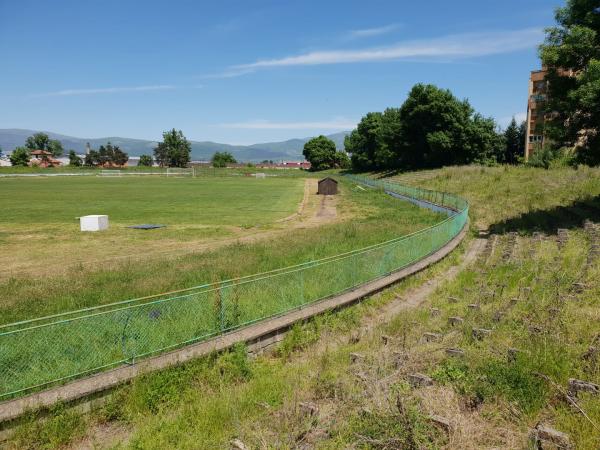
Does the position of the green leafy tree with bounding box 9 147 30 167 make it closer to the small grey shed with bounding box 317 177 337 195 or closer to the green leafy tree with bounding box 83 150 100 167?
the green leafy tree with bounding box 83 150 100 167

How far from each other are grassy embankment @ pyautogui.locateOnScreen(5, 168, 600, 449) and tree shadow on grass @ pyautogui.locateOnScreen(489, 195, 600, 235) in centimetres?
1064

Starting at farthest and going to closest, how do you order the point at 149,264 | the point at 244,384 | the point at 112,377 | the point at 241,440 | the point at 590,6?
the point at 590,6 < the point at 149,264 < the point at 244,384 < the point at 112,377 < the point at 241,440

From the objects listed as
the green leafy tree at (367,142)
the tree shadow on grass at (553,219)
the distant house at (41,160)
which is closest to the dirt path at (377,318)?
the tree shadow on grass at (553,219)

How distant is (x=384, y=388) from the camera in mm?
6137

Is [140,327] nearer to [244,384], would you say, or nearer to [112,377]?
[112,377]

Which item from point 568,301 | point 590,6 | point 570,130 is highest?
point 590,6

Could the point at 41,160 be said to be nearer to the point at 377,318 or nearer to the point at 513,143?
the point at 513,143

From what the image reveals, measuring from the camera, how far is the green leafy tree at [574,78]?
17.8m

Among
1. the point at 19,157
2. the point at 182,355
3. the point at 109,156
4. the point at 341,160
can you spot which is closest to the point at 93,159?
the point at 109,156

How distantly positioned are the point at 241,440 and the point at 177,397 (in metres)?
1.85

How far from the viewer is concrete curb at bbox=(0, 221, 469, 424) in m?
5.98

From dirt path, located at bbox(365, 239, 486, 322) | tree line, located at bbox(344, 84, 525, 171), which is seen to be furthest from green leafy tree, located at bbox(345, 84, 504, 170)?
dirt path, located at bbox(365, 239, 486, 322)

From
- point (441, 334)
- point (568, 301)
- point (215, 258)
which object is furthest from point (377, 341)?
point (215, 258)

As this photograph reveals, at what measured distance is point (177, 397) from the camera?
22.2 feet
